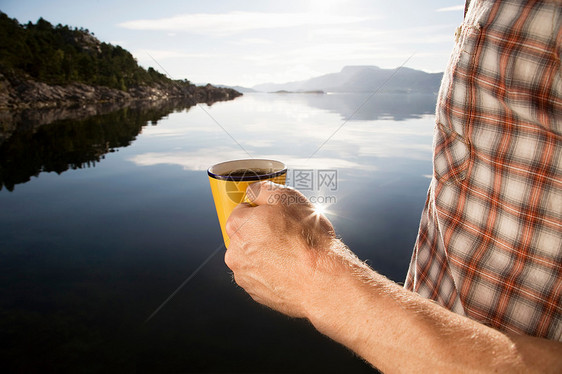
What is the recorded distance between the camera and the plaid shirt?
76 cm

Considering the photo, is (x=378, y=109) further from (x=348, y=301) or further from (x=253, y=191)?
(x=348, y=301)

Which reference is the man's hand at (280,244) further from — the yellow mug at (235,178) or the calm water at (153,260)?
the calm water at (153,260)

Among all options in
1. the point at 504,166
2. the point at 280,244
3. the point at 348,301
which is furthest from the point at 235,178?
the point at 504,166

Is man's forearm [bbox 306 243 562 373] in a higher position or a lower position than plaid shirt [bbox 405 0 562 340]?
lower

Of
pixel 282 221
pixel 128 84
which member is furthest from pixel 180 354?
pixel 128 84

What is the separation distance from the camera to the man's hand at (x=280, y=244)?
89cm

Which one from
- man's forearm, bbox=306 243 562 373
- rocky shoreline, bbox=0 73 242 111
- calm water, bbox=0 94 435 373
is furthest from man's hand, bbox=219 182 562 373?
rocky shoreline, bbox=0 73 242 111

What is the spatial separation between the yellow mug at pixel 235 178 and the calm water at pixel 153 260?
1.43 metres

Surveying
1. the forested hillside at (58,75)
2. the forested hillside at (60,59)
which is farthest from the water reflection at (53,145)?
the forested hillside at (60,59)

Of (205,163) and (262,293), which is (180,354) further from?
(205,163)

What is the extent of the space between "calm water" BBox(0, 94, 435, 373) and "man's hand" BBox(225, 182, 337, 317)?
5.47ft

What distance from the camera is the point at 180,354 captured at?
2.81m

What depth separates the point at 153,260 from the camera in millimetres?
4258

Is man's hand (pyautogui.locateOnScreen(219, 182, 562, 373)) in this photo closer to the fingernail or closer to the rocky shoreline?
the fingernail
